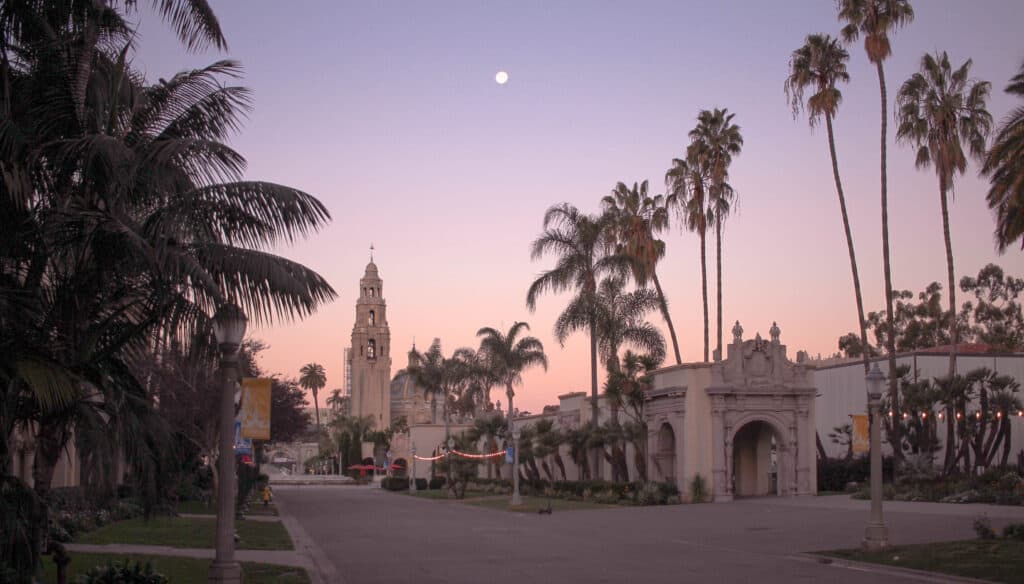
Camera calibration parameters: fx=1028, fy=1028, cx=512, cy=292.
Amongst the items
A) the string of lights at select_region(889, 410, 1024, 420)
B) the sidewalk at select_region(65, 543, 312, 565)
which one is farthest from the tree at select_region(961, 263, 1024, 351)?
the sidewalk at select_region(65, 543, 312, 565)

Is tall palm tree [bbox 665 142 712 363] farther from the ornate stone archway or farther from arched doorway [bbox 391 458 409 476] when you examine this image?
arched doorway [bbox 391 458 409 476]

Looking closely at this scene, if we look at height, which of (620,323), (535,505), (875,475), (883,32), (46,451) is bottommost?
(535,505)

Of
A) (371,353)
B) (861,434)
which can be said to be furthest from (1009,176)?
(371,353)

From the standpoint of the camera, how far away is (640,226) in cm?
5281

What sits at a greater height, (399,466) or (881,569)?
(881,569)

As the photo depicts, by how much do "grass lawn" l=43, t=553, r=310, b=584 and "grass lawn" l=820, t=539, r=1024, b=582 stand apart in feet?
33.0

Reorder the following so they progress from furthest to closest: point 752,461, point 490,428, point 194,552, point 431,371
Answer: point 431,371 < point 490,428 < point 752,461 < point 194,552

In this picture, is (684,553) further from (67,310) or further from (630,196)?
(630,196)

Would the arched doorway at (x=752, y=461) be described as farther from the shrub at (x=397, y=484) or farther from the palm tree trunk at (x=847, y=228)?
the shrub at (x=397, y=484)

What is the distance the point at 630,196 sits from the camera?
176 feet

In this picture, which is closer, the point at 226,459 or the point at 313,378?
the point at 226,459

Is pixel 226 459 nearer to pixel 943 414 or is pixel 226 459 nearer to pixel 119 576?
pixel 119 576

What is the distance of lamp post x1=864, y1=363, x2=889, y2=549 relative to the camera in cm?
1966

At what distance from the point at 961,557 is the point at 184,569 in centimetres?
1327
